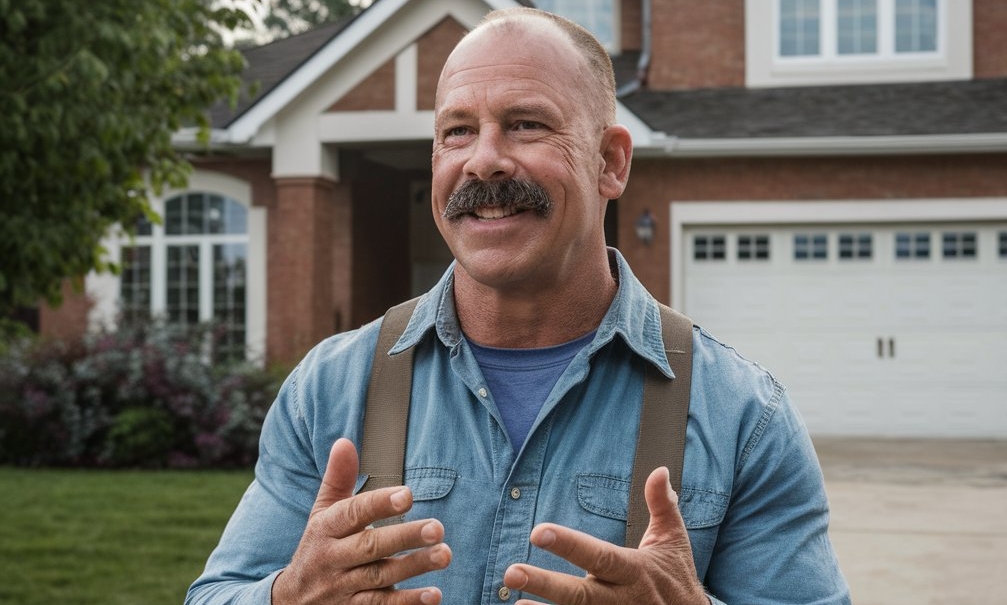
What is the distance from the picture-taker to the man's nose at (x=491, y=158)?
2.15 metres

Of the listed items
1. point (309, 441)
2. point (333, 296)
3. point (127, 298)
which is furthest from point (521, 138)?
point (127, 298)

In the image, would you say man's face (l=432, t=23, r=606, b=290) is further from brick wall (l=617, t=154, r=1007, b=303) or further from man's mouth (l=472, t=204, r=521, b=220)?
brick wall (l=617, t=154, r=1007, b=303)

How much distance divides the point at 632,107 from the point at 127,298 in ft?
23.5

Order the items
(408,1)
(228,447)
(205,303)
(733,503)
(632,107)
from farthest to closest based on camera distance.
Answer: (205,303) < (632,107) < (408,1) < (228,447) < (733,503)

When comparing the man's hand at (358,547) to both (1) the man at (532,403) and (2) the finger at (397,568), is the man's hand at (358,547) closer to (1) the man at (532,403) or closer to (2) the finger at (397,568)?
(2) the finger at (397,568)

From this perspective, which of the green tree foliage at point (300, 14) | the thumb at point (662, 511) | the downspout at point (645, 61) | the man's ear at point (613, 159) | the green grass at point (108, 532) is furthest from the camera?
the green tree foliage at point (300, 14)

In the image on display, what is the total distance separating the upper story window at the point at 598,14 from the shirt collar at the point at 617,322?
50.2 ft

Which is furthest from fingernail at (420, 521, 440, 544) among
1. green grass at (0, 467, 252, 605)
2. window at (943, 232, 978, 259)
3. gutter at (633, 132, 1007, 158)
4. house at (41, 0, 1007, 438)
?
window at (943, 232, 978, 259)

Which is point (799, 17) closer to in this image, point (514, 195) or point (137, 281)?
point (137, 281)

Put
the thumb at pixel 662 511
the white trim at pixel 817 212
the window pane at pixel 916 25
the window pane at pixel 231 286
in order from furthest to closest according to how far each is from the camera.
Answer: the window pane at pixel 231 286 < the window pane at pixel 916 25 < the white trim at pixel 817 212 < the thumb at pixel 662 511

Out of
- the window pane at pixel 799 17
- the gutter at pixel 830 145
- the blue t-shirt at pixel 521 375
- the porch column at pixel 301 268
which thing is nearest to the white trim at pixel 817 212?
the gutter at pixel 830 145

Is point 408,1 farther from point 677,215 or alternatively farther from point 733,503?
point 733,503

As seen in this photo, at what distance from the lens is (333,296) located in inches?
595

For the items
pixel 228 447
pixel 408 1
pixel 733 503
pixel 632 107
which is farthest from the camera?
pixel 632 107
